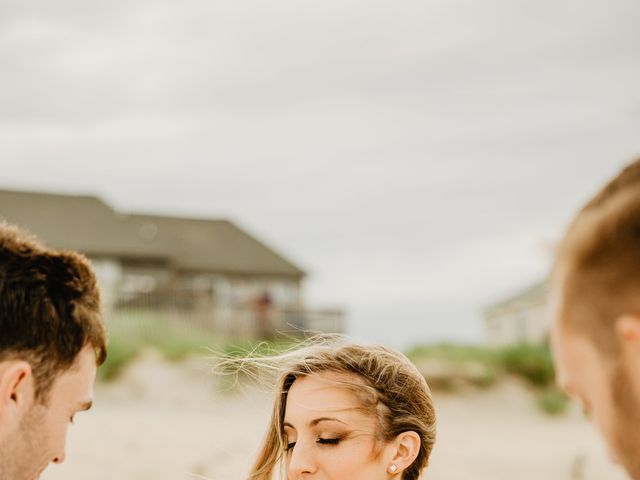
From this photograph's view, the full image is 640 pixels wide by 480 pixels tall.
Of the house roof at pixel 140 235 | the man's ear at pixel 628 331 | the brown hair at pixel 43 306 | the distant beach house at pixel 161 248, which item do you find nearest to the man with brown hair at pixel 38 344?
the brown hair at pixel 43 306

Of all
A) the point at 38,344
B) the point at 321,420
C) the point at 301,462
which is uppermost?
the point at 38,344

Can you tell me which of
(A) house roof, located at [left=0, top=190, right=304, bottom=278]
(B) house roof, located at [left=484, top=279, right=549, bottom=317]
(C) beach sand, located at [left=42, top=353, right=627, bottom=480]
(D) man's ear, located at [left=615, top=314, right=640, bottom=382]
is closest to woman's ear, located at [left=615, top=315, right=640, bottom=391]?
(D) man's ear, located at [left=615, top=314, right=640, bottom=382]

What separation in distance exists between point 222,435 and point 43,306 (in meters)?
12.0

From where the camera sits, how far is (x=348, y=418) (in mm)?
3291

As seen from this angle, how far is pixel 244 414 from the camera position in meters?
17.1

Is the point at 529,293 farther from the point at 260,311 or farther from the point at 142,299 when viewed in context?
the point at 142,299

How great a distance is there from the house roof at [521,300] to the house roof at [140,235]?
9.59 m

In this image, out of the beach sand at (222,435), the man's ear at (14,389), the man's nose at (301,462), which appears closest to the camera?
the man's ear at (14,389)

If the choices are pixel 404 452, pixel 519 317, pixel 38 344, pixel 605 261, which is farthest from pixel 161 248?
pixel 605 261

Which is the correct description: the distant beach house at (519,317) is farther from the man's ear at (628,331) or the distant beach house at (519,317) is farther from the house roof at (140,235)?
the man's ear at (628,331)

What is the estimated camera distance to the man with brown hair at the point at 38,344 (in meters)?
2.22

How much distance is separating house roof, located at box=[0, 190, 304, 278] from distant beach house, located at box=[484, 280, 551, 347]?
9.69 m

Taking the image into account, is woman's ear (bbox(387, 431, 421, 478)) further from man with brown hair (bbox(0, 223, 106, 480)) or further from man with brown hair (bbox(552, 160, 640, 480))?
man with brown hair (bbox(552, 160, 640, 480))

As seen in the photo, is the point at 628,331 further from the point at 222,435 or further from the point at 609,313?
the point at 222,435
